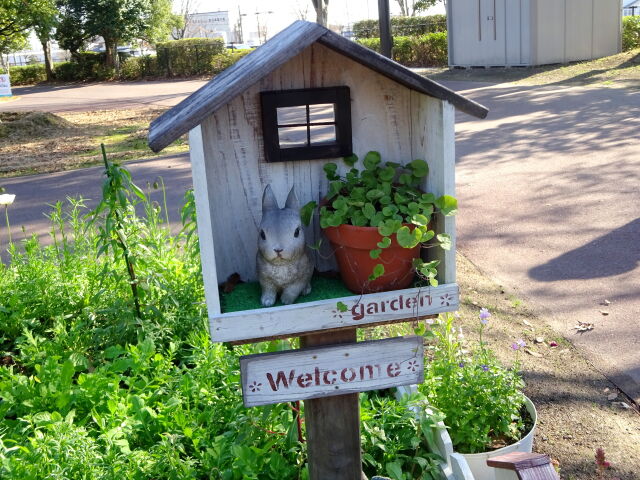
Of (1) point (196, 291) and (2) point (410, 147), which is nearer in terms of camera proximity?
(2) point (410, 147)

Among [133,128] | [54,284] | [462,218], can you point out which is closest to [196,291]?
[54,284]

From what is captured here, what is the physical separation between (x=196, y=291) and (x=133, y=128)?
11846 mm

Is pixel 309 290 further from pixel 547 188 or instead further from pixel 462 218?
pixel 547 188

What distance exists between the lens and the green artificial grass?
2.23 m

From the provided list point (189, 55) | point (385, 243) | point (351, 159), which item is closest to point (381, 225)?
point (385, 243)

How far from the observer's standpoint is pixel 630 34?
21797 mm

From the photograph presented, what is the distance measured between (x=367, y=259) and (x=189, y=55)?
112ft

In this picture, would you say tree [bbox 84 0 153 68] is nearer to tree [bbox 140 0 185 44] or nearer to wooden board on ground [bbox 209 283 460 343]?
tree [bbox 140 0 185 44]

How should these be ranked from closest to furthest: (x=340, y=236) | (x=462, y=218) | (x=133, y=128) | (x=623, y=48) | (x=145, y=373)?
(x=340, y=236), (x=145, y=373), (x=462, y=218), (x=133, y=128), (x=623, y=48)

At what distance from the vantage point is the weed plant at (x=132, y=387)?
2.68m

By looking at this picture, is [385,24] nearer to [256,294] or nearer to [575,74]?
[256,294]

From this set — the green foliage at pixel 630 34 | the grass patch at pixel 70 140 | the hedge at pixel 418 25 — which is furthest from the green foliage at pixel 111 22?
the green foliage at pixel 630 34

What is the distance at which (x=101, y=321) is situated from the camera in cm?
405

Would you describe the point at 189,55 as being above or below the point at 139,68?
above
